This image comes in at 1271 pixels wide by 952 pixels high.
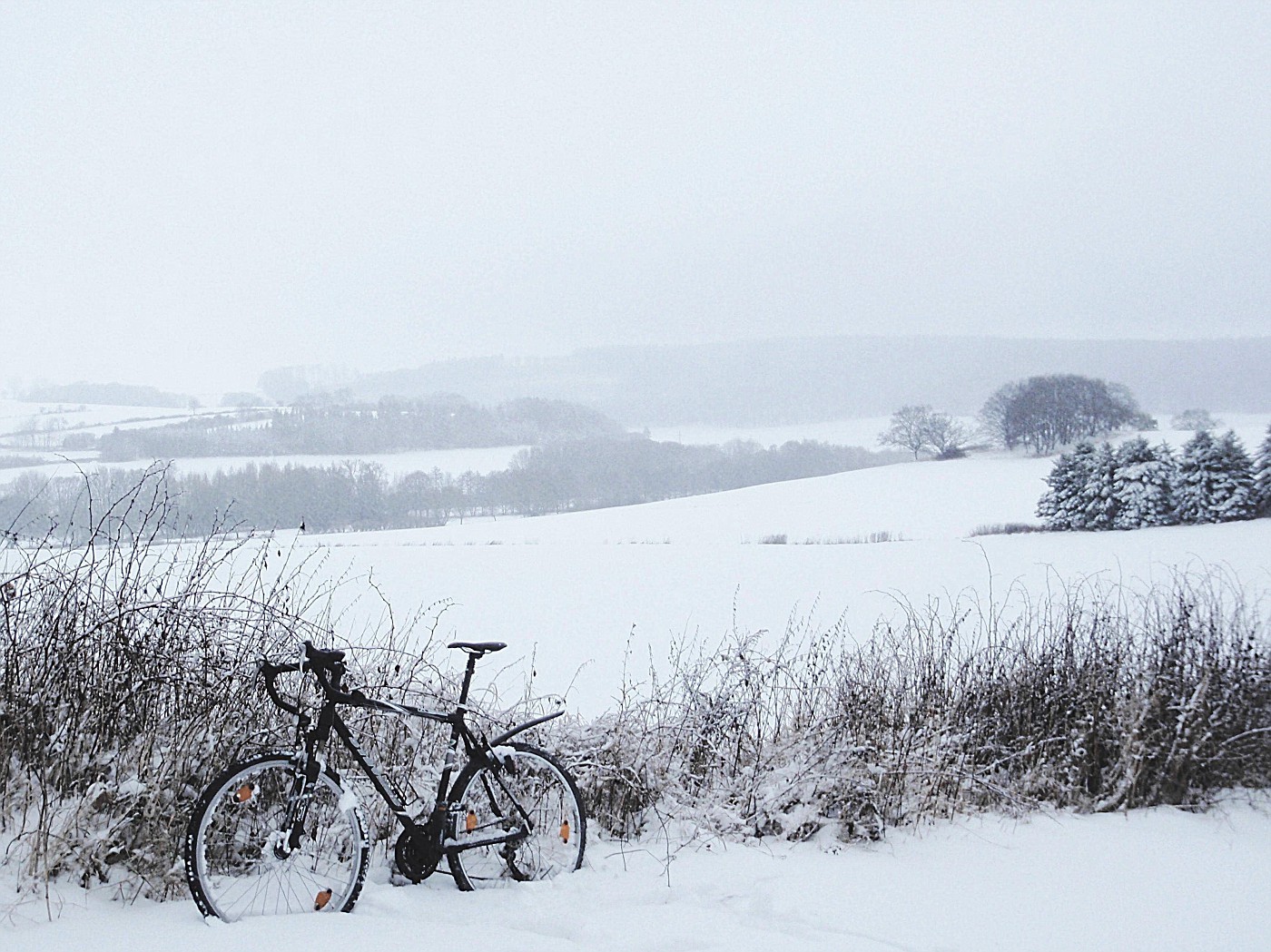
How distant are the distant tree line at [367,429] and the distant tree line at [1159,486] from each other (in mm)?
40794

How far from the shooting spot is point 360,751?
3500 millimetres

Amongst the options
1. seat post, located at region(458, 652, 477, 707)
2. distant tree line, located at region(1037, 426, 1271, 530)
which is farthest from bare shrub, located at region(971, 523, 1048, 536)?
seat post, located at region(458, 652, 477, 707)

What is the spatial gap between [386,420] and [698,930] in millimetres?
64344

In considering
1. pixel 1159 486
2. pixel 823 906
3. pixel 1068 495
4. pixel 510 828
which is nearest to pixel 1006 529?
pixel 1068 495

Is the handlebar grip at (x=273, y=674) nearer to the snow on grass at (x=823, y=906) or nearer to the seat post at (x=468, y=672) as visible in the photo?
the seat post at (x=468, y=672)

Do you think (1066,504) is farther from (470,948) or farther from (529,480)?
(470,948)

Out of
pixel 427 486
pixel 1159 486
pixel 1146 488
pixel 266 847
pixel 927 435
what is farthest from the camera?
pixel 927 435

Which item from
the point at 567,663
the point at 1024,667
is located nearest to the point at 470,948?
the point at 1024,667

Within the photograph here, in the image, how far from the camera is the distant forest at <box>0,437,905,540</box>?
5.87 m

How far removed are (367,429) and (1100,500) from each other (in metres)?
47.9

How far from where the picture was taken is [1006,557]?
35156 mm

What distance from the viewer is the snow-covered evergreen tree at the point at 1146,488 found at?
A: 3819cm

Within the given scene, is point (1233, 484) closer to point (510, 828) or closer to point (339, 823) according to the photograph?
point (510, 828)

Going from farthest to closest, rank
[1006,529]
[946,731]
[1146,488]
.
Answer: [1006,529], [1146,488], [946,731]
